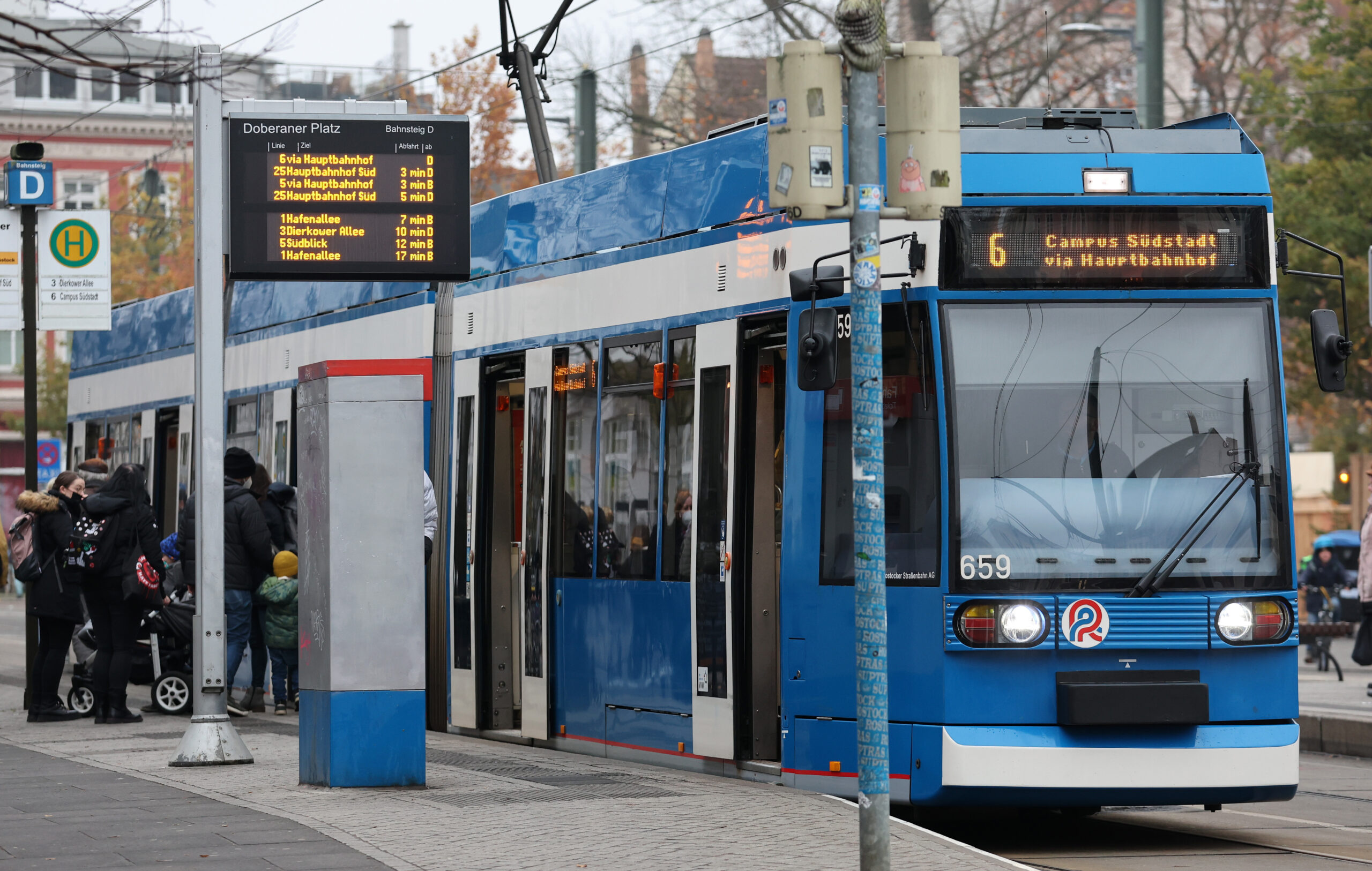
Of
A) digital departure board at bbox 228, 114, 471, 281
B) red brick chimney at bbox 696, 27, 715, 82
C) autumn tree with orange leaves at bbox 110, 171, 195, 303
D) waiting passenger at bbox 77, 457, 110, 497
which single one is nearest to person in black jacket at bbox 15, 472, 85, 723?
waiting passenger at bbox 77, 457, 110, 497

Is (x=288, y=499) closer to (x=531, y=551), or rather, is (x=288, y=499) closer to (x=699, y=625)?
(x=531, y=551)

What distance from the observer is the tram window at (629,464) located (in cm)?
1075

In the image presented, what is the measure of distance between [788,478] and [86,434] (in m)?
14.8

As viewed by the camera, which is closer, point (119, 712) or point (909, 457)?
point (909, 457)

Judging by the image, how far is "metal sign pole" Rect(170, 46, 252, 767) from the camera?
1098 centimetres

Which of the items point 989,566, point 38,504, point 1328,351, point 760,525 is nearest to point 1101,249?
point 1328,351

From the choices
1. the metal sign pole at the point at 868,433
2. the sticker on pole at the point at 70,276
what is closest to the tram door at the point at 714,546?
the metal sign pole at the point at 868,433

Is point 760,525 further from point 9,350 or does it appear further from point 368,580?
point 9,350

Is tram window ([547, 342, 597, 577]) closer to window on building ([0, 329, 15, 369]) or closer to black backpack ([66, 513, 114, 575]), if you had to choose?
black backpack ([66, 513, 114, 575])

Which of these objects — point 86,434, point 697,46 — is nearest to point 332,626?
point 86,434

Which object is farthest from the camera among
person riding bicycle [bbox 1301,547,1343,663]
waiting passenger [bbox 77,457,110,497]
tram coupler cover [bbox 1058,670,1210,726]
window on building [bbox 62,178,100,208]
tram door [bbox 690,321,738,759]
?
window on building [bbox 62,178,100,208]

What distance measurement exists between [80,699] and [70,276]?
315 centimetres

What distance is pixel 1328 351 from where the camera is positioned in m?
9.19

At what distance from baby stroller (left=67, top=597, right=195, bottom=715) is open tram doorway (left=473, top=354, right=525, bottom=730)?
3.12m
